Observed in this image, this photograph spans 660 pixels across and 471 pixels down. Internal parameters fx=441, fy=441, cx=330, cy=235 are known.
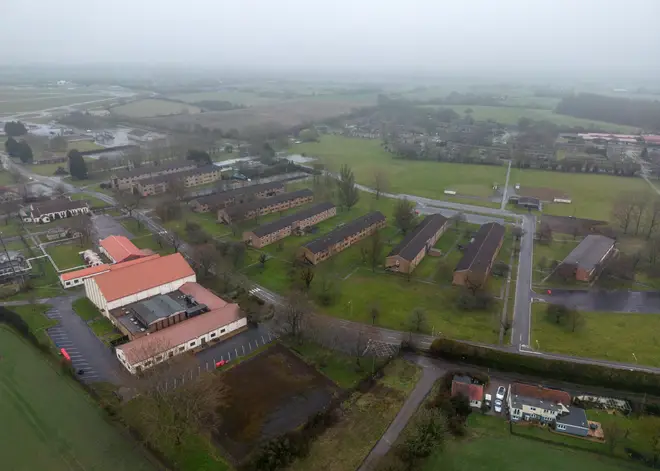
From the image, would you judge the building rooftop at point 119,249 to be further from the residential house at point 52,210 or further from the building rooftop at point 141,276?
the residential house at point 52,210

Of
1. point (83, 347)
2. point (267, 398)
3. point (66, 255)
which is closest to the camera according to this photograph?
point (267, 398)

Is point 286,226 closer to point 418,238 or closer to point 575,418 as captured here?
point 418,238

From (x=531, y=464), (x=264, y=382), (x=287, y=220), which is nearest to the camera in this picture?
(x=531, y=464)

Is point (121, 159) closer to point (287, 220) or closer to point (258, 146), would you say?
point (258, 146)

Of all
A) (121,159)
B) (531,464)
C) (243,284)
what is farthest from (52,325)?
(121,159)

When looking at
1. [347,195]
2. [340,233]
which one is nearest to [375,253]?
[340,233]

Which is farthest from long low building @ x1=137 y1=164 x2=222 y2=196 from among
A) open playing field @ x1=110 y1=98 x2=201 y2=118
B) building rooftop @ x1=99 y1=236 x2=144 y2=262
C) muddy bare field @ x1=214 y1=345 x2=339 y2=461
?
open playing field @ x1=110 y1=98 x2=201 y2=118
